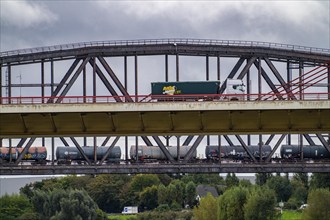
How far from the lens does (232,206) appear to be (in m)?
111

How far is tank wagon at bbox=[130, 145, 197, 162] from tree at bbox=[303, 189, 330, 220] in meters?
14.6

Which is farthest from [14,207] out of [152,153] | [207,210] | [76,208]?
[152,153]

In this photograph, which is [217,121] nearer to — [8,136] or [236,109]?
[236,109]

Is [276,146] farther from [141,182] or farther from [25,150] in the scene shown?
[141,182]

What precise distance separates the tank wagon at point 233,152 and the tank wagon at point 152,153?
1.78m

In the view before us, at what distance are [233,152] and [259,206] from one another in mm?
9581

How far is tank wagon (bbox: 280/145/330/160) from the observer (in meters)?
102

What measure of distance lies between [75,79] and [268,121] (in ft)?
125

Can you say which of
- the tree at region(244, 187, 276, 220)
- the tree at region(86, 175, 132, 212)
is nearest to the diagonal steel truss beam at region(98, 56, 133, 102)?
the tree at region(244, 187, 276, 220)

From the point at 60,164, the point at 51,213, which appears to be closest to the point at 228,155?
the point at 60,164

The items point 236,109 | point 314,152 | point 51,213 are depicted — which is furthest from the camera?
point 51,213

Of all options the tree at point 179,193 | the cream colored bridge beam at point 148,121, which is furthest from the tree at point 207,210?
the cream colored bridge beam at point 148,121

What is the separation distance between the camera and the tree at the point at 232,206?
110625mm

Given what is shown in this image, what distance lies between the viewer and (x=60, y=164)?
97875mm
